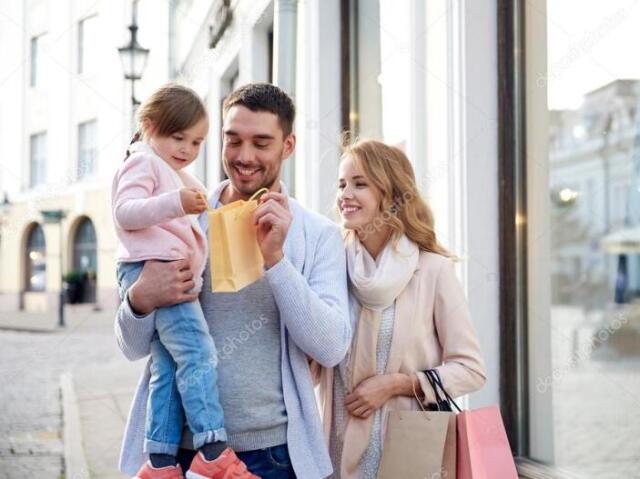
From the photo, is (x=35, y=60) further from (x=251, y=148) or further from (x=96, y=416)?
(x=251, y=148)

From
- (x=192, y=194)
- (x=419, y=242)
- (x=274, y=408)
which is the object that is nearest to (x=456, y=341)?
(x=419, y=242)

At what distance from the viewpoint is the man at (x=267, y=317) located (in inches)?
72.6

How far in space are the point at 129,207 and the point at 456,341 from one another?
41.0 inches

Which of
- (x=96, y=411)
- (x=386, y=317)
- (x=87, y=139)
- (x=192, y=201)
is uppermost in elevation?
(x=87, y=139)

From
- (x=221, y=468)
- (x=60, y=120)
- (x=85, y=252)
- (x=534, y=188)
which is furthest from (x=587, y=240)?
(x=85, y=252)

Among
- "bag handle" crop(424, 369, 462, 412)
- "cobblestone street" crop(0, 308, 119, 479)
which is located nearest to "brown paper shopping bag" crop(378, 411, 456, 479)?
"bag handle" crop(424, 369, 462, 412)

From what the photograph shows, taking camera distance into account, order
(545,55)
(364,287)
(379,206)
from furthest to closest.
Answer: (545,55), (379,206), (364,287)

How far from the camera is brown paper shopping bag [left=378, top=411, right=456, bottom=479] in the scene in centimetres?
205

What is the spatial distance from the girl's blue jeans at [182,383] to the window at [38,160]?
28.9 meters

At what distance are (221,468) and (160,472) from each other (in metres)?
0.19

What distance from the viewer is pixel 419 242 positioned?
2410mm

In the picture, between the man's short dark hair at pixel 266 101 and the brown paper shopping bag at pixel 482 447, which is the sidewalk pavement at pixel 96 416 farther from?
the man's short dark hair at pixel 266 101

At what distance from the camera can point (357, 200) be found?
2352 mm

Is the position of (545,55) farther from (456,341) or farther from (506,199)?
(456,341)
